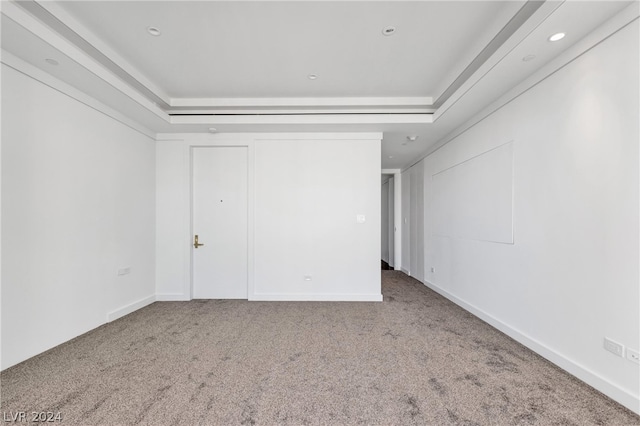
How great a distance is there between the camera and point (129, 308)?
12.1 ft

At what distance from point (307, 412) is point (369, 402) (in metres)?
0.44

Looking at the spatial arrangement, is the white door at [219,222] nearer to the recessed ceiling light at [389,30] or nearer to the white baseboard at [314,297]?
the white baseboard at [314,297]

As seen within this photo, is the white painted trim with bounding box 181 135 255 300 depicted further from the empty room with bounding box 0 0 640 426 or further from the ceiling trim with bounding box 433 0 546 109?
the ceiling trim with bounding box 433 0 546 109

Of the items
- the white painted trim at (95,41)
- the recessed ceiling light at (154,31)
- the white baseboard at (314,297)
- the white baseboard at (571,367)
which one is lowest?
the white baseboard at (314,297)

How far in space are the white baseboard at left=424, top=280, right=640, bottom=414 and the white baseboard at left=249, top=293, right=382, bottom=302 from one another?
1523mm

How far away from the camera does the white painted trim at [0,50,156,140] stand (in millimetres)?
2287

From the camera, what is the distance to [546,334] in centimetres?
245

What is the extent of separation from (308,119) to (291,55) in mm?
1139

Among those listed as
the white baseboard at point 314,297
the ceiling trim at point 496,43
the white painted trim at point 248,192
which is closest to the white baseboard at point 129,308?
the white painted trim at point 248,192

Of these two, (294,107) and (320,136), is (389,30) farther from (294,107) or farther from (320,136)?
→ (320,136)

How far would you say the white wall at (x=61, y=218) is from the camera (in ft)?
7.61

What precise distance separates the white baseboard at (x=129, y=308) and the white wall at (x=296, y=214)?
7.4 inches

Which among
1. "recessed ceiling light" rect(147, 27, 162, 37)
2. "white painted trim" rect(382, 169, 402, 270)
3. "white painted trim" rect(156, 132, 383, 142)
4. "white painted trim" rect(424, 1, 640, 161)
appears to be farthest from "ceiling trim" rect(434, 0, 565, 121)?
"white painted trim" rect(382, 169, 402, 270)

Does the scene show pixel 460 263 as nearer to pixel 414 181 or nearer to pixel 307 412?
pixel 414 181
